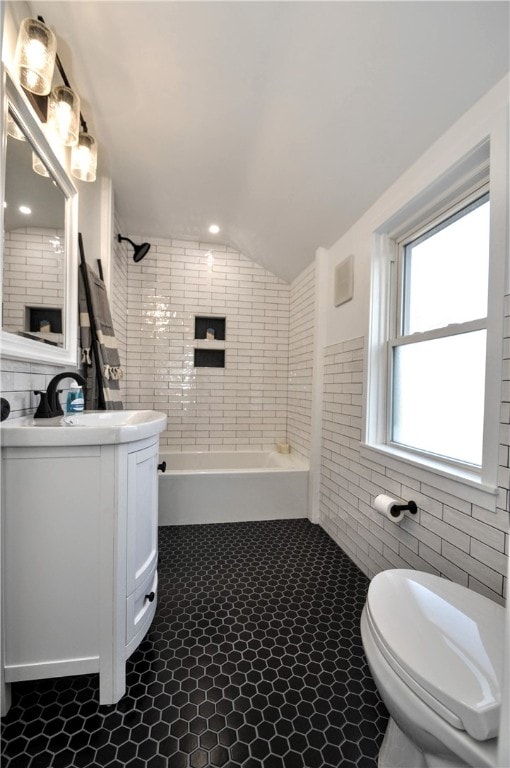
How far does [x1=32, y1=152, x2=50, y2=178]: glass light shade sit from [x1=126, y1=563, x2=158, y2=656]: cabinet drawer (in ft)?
5.93

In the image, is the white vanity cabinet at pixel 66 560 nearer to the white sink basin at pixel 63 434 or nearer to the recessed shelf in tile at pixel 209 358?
the white sink basin at pixel 63 434

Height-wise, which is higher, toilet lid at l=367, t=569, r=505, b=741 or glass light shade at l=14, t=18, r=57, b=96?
glass light shade at l=14, t=18, r=57, b=96

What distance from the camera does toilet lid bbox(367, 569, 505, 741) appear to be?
655 millimetres

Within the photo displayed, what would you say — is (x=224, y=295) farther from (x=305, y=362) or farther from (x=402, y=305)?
(x=402, y=305)

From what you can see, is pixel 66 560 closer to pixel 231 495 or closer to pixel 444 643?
pixel 444 643

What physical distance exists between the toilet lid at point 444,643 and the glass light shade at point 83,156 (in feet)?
7.44

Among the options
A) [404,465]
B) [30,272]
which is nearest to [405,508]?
[404,465]

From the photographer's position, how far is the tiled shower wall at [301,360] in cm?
293

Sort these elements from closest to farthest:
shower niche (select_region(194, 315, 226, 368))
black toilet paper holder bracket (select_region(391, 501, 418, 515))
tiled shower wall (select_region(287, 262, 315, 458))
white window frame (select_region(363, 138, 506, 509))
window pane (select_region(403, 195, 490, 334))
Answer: white window frame (select_region(363, 138, 506, 509))
window pane (select_region(403, 195, 490, 334))
black toilet paper holder bracket (select_region(391, 501, 418, 515))
tiled shower wall (select_region(287, 262, 315, 458))
shower niche (select_region(194, 315, 226, 368))

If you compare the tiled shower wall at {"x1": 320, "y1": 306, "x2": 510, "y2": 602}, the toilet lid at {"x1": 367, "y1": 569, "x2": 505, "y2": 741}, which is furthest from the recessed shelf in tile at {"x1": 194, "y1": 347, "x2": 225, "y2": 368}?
the toilet lid at {"x1": 367, "y1": 569, "x2": 505, "y2": 741}

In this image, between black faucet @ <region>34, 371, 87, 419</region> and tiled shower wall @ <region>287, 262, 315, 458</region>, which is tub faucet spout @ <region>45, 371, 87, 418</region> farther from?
tiled shower wall @ <region>287, 262, 315, 458</region>

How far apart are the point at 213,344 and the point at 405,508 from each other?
8.19 ft

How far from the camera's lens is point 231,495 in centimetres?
264

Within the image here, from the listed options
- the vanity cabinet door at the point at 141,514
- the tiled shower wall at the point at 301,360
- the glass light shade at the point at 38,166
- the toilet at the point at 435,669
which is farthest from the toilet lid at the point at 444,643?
the glass light shade at the point at 38,166
